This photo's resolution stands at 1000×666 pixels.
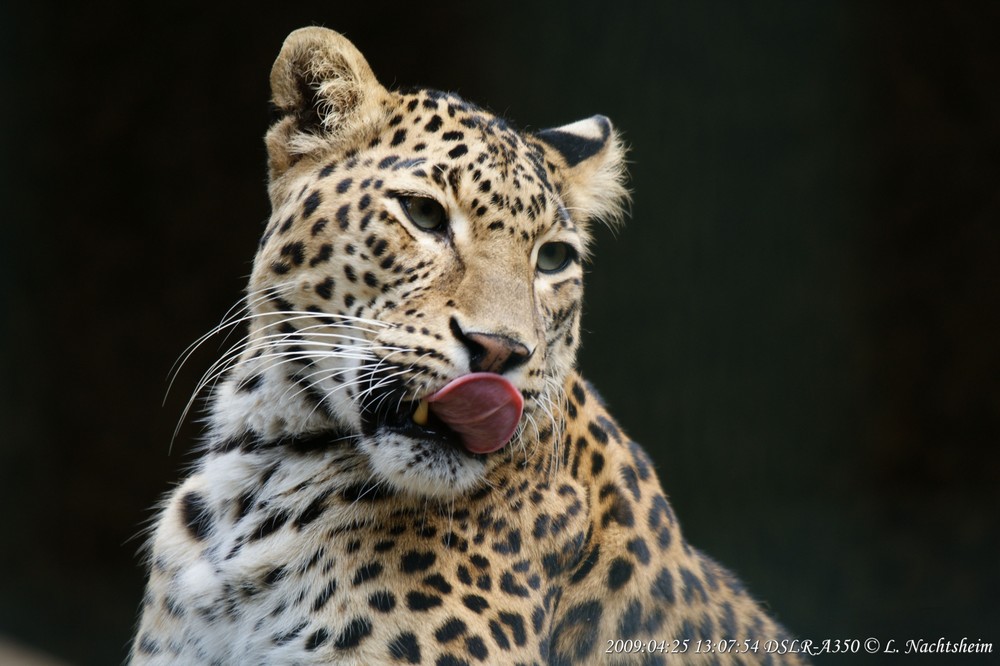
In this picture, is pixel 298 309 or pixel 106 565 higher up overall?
pixel 298 309

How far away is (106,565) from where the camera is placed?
36.2 feet

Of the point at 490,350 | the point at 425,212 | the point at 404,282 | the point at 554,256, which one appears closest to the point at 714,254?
the point at 554,256

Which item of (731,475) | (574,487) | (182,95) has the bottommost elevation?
(731,475)

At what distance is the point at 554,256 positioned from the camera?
13.1 feet

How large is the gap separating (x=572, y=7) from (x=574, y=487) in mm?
6618

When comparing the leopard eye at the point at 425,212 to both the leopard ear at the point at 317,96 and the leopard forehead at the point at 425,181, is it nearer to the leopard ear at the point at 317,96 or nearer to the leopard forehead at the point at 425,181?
the leopard forehead at the point at 425,181

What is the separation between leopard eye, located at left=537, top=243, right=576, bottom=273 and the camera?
3949 mm

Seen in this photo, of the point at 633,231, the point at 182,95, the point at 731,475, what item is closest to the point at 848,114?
the point at 633,231

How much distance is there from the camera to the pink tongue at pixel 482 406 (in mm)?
3215

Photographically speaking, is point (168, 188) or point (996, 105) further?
point (168, 188)

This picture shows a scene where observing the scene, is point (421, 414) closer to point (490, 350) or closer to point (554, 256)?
point (490, 350)

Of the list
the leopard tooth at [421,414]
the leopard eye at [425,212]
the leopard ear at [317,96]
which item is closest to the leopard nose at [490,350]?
the leopard tooth at [421,414]

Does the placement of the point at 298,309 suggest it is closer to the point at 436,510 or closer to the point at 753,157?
the point at 436,510

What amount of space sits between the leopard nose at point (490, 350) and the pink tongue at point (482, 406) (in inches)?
1.9
